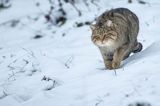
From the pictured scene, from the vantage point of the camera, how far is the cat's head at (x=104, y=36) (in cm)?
641

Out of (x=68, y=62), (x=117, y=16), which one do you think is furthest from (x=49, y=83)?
(x=117, y=16)

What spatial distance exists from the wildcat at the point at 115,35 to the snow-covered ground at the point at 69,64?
0.18 meters

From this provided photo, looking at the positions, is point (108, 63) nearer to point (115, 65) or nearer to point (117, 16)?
point (115, 65)

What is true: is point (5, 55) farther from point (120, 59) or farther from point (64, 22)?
→ point (120, 59)

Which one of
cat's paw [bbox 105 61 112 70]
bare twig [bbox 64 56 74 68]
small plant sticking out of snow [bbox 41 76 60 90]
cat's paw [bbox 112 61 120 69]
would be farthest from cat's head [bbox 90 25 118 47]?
bare twig [bbox 64 56 74 68]

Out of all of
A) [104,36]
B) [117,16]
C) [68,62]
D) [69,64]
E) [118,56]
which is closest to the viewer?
[104,36]

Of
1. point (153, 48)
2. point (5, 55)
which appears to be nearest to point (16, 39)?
point (5, 55)

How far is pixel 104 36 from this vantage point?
252 inches

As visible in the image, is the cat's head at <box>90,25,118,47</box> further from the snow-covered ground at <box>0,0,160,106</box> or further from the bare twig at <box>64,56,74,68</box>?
the bare twig at <box>64,56,74,68</box>

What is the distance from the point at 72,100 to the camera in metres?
5.47

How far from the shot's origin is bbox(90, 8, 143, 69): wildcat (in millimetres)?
6443

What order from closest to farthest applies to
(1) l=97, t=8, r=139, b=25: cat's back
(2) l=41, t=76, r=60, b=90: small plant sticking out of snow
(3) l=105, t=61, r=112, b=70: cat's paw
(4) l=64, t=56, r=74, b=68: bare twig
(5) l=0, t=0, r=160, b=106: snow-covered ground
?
(5) l=0, t=0, r=160, b=106: snow-covered ground < (2) l=41, t=76, r=60, b=90: small plant sticking out of snow < (1) l=97, t=8, r=139, b=25: cat's back < (3) l=105, t=61, r=112, b=70: cat's paw < (4) l=64, t=56, r=74, b=68: bare twig

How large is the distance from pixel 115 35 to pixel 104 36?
16 cm

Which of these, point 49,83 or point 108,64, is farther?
point 108,64
